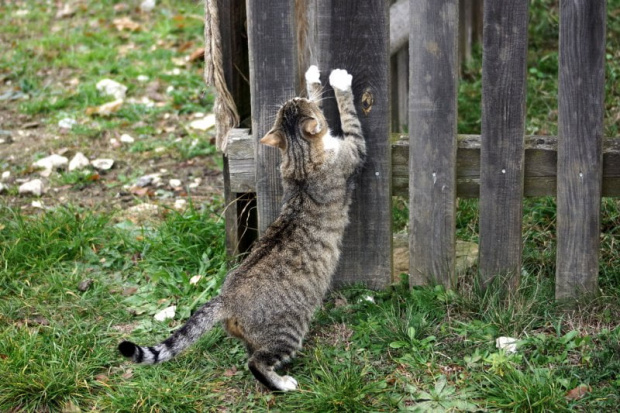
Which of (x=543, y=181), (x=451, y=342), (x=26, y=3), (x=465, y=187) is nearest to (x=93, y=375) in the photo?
(x=451, y=342)

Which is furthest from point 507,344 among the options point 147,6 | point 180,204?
point 147,6

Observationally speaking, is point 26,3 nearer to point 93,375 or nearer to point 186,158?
point 186,158

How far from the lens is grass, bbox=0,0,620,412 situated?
3482 mm

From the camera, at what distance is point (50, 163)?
5.96 meters

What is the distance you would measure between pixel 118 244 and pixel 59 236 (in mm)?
369

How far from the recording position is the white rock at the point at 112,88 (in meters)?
6.96

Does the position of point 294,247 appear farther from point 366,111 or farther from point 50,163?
point 50,163

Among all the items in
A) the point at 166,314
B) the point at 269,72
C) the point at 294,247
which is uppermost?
the point at 269,72

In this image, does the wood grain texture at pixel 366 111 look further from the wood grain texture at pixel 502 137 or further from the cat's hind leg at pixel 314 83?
the wood grain texture at pixel 502 137

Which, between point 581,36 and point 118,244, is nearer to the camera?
point 581,36

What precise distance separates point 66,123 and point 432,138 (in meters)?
3.73

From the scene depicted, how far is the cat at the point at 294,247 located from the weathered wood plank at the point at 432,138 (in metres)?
0.32

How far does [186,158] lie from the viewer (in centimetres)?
617

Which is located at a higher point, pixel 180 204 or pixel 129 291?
pixel 180 204
